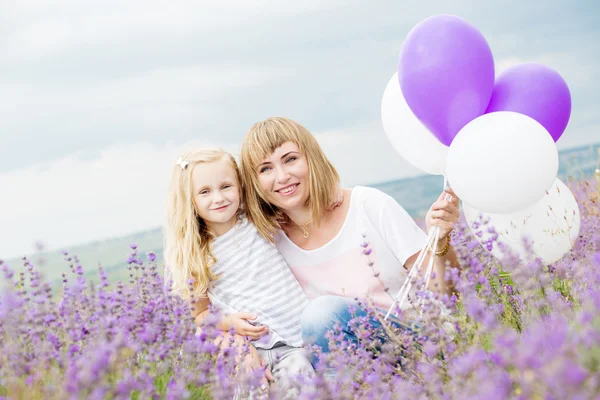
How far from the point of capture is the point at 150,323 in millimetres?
2021

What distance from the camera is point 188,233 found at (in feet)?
10.2

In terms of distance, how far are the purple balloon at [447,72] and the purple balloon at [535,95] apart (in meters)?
0.09

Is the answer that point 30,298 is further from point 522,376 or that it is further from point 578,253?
point 578,253

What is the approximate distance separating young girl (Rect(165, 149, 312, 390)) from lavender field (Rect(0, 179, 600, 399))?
1.44 ft

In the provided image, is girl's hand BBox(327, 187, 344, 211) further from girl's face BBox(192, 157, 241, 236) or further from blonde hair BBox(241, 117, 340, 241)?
girl's face BBox(192, 157, 241, 236)

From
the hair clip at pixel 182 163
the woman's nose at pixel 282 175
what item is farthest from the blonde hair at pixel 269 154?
the hair clip at pixel 182 163

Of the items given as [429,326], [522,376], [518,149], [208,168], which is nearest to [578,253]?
[518,149]

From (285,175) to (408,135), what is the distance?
594mm

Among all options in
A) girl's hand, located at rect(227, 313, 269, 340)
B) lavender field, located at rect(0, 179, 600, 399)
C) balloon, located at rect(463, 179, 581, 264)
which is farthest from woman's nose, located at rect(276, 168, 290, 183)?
balloon, located at rect(463, 179, 581, 264)

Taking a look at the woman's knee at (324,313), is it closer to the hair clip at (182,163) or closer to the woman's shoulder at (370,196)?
the woman's shoulder at (370,196)

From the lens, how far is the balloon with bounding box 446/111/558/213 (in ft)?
7.57

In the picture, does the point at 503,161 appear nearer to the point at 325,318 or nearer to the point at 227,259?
the point at 325,318

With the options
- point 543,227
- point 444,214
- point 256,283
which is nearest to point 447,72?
point 444,214

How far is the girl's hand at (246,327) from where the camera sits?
2.85 meters
